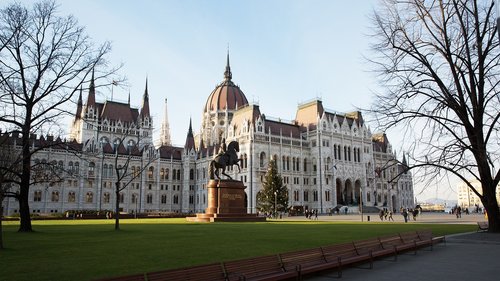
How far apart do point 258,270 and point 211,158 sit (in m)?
89.1

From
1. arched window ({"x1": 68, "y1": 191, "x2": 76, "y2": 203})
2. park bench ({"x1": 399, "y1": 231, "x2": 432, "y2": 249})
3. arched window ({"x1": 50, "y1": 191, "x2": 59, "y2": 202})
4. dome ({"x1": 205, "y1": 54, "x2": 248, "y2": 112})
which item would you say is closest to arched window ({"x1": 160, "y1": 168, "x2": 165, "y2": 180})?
arched window ({"x1": 68, "y1": 191, "x2": 76, "y2": 203})

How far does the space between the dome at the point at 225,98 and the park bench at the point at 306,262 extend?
106307mm

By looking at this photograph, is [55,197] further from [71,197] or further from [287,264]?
[287,264]

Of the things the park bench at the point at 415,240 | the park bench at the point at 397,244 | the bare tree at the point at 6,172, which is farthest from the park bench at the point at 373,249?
the bare tree at the point at 6,172

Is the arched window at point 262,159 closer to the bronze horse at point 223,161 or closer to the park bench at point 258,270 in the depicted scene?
the bronze horse at point 223,161

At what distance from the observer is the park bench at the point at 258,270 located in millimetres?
9305

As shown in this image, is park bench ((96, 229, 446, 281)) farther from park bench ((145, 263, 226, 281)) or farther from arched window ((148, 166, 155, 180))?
arched window ((148, 166, 155, 180))

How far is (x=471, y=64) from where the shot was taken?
76.9 feet

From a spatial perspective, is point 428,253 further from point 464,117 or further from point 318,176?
point 318,176

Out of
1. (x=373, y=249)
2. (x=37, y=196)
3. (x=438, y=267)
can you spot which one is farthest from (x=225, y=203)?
(x=37, y=196)

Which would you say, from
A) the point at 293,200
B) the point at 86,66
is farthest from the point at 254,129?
the point at 86,66

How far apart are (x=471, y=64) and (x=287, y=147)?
69355 mm

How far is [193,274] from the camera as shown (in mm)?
8609

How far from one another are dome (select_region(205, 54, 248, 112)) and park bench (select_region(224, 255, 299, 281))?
353 feet
